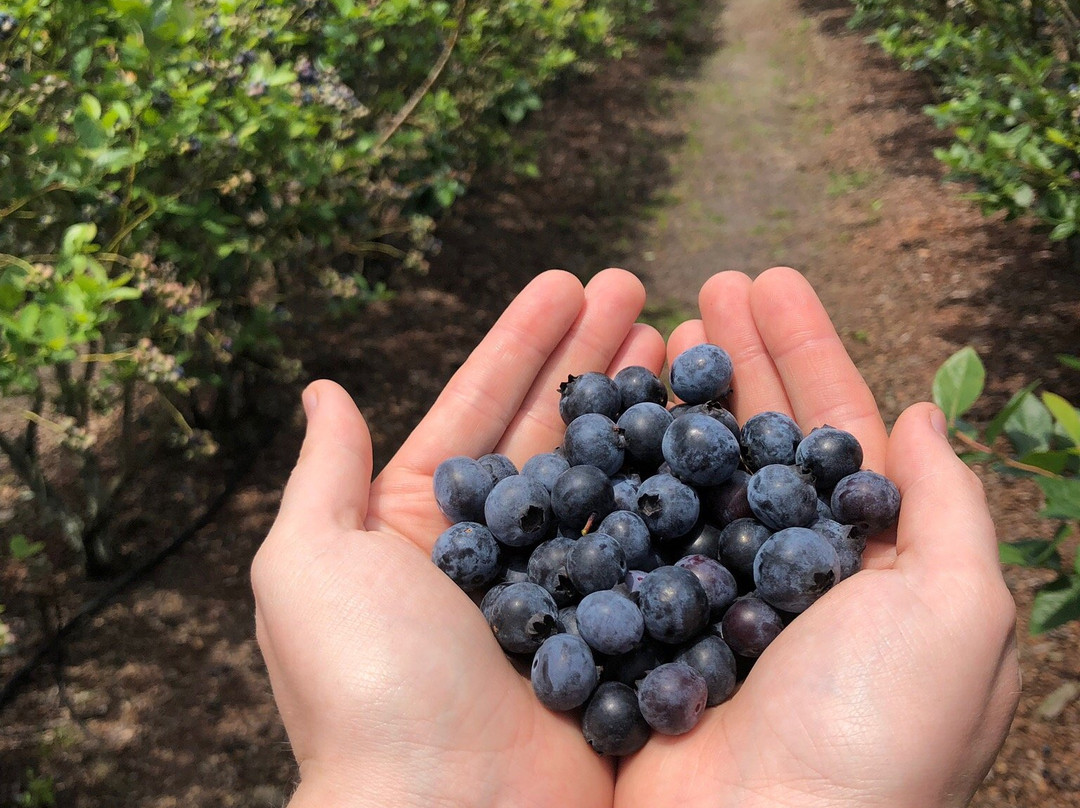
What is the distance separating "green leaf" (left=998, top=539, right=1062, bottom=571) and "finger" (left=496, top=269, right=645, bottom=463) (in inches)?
42.4

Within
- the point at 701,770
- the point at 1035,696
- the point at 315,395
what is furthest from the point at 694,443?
the point at 1035,696

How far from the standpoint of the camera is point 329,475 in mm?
1727

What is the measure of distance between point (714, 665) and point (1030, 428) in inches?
34.3

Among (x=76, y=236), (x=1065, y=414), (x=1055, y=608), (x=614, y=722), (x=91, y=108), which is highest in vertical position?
(x=91, y=108)

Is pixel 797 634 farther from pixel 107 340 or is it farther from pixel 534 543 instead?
pixel 107 340

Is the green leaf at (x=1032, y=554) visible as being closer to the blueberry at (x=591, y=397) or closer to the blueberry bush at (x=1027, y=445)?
the blueberry bush at (x=1027, y=445)

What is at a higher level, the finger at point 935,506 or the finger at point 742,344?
the finger at point 935,506

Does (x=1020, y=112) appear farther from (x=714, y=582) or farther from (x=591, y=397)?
(x=714, y=582)

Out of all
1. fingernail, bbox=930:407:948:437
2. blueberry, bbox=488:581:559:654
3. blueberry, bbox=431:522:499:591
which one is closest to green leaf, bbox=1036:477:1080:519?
fingernail, bbox=930:407:948:437

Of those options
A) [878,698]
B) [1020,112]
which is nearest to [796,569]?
[878,698]

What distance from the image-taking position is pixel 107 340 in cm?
236

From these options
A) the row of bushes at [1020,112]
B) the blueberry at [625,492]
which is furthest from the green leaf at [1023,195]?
the blueberry at [625,492]

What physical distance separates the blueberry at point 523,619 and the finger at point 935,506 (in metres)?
0.65

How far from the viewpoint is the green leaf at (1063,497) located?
1.42 metres
